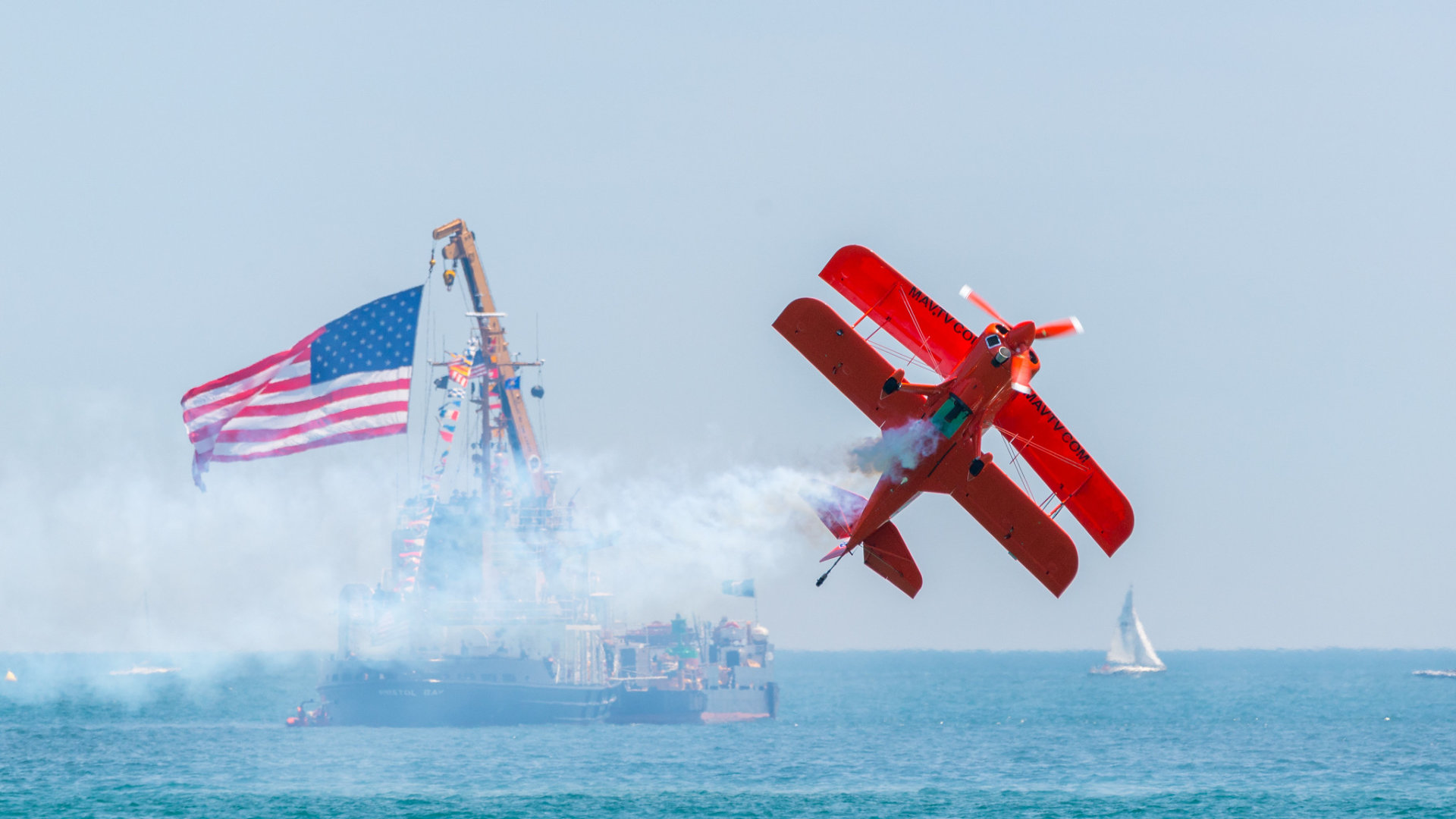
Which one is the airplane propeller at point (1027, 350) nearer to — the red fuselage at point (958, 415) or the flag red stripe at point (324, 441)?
the red fuselage at point (958, 415)

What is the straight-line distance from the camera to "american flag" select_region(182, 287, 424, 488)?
171 ft

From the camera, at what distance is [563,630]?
352 feet

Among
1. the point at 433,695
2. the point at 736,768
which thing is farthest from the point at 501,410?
the point at 736,768

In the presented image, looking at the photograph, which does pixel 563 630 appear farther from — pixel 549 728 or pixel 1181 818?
pixel 1181 818

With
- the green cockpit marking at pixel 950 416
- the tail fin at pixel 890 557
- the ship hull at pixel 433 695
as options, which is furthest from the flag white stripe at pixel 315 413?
the ship hull at pixel 433 695

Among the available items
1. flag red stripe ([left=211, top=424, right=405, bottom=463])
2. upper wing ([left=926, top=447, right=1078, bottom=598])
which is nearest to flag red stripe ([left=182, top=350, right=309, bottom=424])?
flag red stripe ([left=211, top=424, right=405, bottom=463])

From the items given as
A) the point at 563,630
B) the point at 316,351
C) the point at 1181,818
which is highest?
the point at 316,351

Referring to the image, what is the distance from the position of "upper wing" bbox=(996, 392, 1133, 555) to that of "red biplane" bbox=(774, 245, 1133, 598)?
0.02 m

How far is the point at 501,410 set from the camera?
110m

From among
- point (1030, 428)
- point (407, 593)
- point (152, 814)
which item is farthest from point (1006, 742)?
point (1030, 428)

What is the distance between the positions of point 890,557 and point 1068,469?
15.3 feet

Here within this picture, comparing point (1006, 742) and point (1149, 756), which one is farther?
point (1006, 742)

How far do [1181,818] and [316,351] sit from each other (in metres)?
37.5

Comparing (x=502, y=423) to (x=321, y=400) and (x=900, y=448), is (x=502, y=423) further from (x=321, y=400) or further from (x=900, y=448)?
(x=900, y=448)
